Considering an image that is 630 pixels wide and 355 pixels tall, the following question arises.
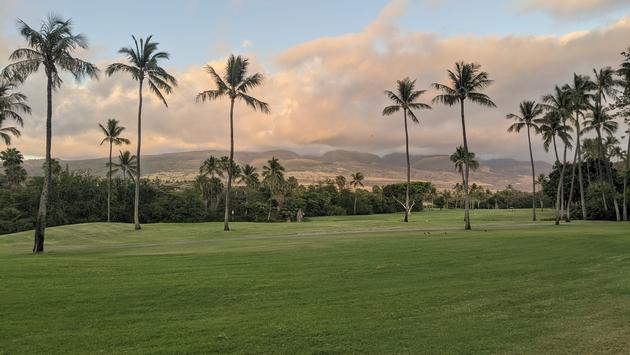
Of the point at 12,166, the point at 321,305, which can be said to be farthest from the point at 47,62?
the point at 12,166

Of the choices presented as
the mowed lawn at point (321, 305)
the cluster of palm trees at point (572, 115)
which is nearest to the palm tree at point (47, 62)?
the mowed lawn at point (321, 305)

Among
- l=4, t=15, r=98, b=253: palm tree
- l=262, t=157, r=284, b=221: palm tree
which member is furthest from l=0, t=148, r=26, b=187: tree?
l=4, t=15, r=98, b=253: palm tree

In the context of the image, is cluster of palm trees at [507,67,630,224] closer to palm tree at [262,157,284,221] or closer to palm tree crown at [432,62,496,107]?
palm tree crown at [432,62,496,107]

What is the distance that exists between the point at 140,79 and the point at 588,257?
43672 millimetres

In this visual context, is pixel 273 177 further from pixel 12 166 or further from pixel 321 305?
pixel 321 305

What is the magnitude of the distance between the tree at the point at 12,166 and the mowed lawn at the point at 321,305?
97.6 meters

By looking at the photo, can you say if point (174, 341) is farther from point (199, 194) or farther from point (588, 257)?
point (199, 194)

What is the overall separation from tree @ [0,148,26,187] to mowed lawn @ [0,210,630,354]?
3841 inches

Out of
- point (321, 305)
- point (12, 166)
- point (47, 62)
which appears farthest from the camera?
point (12, 166)

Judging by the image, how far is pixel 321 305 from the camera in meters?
11.1

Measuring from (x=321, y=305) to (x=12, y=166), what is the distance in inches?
4321

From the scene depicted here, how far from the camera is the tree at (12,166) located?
322 ft

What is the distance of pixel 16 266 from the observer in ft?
52.5

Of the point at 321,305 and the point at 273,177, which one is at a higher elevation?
the point at 273,177
